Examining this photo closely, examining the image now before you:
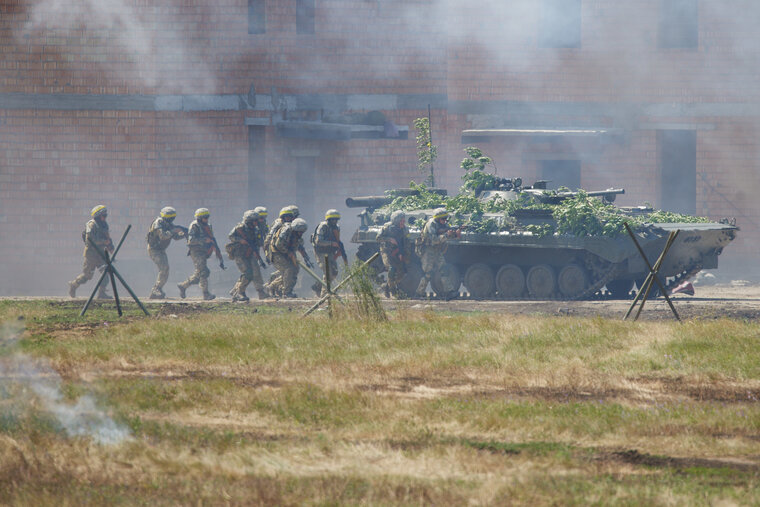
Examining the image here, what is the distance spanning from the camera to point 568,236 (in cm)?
1738

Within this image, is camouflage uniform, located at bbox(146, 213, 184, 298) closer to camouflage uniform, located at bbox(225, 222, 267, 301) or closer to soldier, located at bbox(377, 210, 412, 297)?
camouflage uniform, located at bbox(225, 222, 267, 301)

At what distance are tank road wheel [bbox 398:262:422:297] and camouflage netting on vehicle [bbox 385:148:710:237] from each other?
1073 millimetres

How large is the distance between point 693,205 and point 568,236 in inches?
414

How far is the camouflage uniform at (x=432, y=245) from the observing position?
1817cm

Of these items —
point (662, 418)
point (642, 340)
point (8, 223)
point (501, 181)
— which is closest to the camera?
point (662, 418)

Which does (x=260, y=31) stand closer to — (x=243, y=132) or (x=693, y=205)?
(x=243, y=132)

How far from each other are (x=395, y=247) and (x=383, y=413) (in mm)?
10176

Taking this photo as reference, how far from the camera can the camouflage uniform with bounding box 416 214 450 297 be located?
59.6 feet

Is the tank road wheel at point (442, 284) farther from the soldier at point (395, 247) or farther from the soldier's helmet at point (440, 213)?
the soldier's helmet at point (440, 213)

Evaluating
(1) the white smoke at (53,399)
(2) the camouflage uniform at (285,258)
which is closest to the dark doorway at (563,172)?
(2) the camouflage uniform at (285,258)

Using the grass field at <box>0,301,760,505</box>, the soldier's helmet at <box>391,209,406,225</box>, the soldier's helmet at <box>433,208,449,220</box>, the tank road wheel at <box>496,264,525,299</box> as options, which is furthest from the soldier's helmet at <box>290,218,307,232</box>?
the grass field at <box>0,301,760,505</box>

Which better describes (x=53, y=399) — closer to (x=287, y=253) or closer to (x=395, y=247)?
(x=287, y=253)

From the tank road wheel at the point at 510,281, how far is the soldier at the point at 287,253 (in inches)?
134

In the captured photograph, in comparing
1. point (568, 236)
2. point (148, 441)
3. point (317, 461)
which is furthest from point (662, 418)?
point (568, 236)
